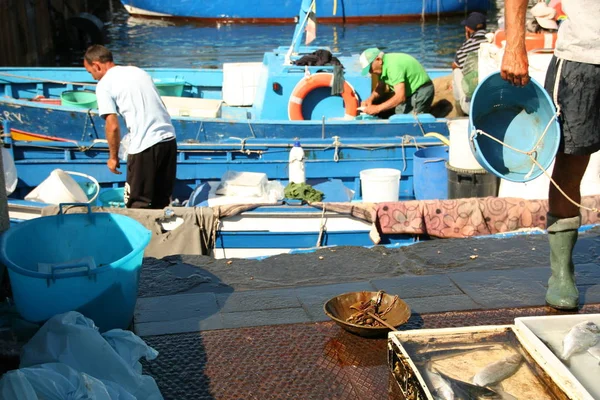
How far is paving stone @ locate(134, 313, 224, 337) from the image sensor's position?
336cm

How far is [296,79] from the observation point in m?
9.83

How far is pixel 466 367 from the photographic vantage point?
2564mm

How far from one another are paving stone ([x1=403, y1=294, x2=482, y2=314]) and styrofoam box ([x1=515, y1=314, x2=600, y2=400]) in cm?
85

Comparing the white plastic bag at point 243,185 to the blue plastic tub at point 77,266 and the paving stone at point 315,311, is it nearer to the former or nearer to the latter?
the paving stone at point 315,311

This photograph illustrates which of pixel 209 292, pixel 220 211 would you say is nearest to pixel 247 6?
pixel 220 211

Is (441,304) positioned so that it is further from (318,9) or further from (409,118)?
(318,9)

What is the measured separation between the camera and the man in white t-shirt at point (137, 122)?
612cm

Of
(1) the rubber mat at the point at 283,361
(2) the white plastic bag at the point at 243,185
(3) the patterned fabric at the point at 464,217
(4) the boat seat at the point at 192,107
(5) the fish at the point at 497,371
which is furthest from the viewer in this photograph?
(4) the boat seat at the point at 192,107

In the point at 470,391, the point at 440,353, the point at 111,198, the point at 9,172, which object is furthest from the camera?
the point at 111,198

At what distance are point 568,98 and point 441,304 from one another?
1203mm

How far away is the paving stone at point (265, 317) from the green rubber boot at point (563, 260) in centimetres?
123

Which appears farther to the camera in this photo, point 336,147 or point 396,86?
point 396,86

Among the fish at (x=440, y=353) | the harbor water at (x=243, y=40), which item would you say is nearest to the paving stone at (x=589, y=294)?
the fish at (x=440, y=353)

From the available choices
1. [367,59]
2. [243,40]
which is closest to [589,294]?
[367,59]
